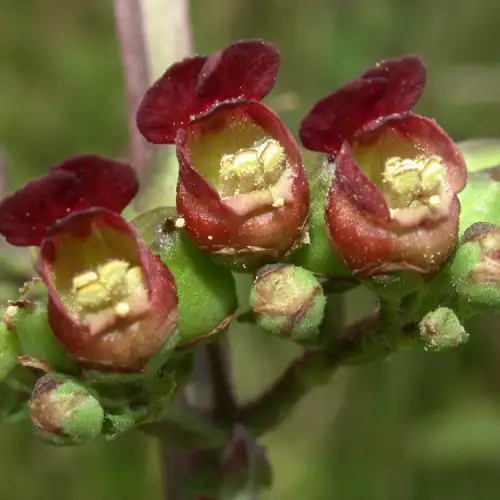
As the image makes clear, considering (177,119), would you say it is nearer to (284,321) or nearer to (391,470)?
(284,321)

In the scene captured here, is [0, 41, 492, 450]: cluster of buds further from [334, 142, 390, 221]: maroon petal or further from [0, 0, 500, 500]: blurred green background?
[0, 0, 500, 500]: blurred green background

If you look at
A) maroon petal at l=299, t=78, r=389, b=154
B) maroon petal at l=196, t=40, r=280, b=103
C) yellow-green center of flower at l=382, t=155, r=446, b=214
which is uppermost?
maroon petal at l=196, t=40, r=280, b=103

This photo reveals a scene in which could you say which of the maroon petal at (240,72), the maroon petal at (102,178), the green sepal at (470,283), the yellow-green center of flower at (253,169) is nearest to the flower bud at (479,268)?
the green sepal at (470,283)

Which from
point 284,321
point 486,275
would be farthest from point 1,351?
point 486,275

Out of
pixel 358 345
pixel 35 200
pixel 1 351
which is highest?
pixel 35 200

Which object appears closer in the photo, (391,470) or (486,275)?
(486,275)

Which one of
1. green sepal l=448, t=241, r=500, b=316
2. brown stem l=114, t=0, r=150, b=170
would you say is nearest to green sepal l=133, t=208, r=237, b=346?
green sepal l=448, t=241, r=500, b=316
